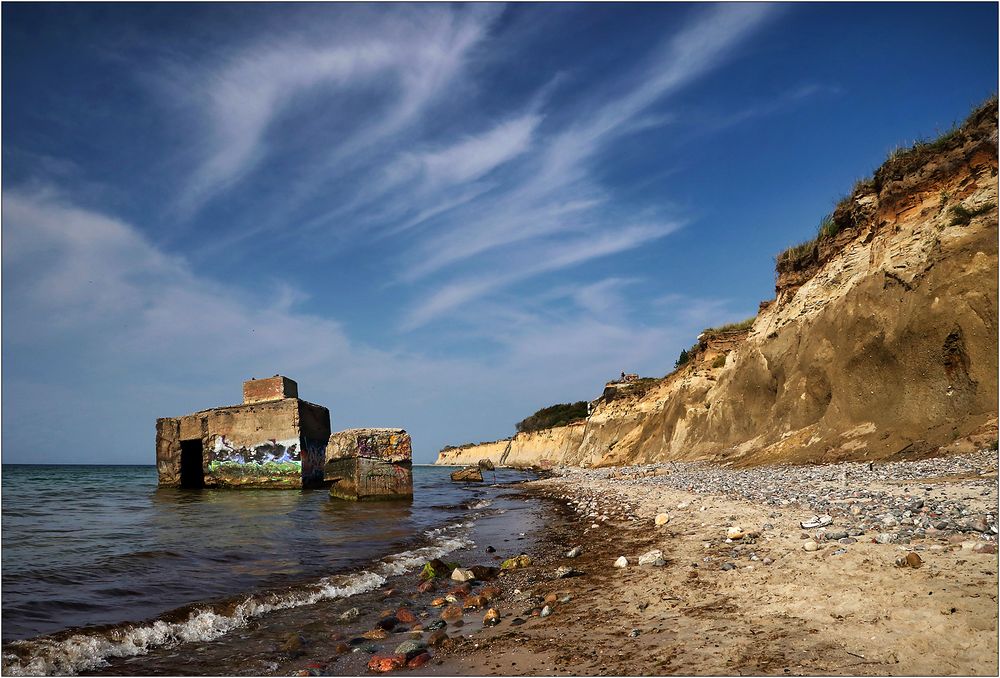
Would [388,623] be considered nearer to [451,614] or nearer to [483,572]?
[451,614]

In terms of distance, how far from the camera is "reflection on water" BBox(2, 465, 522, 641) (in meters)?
6.48

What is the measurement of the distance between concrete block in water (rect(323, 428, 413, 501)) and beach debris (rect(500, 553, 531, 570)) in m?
12.1

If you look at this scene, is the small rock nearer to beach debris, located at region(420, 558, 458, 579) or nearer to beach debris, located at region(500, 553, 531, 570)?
beach debris, located at region(420, 558, 458, 579)

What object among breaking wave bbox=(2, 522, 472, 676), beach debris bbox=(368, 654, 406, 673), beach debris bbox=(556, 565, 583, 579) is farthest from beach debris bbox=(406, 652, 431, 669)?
beach debris bbox=(556, 565, 583, 579)

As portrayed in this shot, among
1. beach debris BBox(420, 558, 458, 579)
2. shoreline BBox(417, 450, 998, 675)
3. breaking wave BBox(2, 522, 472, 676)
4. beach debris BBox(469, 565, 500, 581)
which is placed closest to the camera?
shoreline BBox(417, 450, 998, 675)

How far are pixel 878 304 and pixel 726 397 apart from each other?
9.21 meters

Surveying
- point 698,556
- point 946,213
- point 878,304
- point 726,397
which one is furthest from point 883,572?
point 726,397

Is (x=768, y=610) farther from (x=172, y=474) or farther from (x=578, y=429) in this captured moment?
(x=578, y=429)

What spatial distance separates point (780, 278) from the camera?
26.0 m

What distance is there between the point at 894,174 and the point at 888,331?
6.63 meters

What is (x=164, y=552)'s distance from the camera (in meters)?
9.30

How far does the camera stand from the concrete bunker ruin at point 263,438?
25859 mm

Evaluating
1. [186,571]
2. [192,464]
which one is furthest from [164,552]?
[192,464]

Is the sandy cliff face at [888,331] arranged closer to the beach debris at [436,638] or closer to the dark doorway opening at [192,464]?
the beach debris at [436,638]
